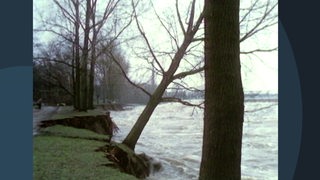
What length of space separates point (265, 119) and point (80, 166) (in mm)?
1600

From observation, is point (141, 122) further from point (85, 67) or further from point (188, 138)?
point (85, 67)

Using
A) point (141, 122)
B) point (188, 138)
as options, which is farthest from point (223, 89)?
point (141, 122)

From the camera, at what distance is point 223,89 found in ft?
8.86
